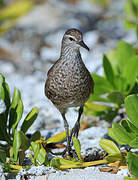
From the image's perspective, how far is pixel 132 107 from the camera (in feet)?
9.82

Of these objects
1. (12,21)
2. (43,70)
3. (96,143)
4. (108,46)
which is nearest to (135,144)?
(96,143)

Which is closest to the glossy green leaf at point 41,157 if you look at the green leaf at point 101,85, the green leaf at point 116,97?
the green leaf at point 116,97

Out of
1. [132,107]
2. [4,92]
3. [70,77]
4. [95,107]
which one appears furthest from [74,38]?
[95,107]

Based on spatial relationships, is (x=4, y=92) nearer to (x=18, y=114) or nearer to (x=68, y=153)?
(x=18, y=114)

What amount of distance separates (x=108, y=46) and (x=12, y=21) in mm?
1669

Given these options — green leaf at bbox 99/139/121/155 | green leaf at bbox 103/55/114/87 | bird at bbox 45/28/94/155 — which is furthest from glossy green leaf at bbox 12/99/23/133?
green leaf at bbox 103/55/114/87

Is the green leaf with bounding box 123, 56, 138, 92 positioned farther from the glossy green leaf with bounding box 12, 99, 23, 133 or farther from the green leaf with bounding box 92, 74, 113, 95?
the glossy green leaf with bounding box 12, 99, 23, 133

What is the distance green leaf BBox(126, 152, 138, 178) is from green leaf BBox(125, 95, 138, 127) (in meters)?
0.35

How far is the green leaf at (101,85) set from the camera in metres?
4.30

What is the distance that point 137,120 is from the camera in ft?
9.96

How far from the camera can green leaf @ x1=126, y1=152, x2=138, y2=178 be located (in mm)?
2748

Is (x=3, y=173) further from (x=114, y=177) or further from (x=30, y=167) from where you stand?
(x=114, y=177)

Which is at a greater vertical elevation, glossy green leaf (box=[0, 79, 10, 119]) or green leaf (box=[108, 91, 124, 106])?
green leaf (box=[108, 91, 124, 106])

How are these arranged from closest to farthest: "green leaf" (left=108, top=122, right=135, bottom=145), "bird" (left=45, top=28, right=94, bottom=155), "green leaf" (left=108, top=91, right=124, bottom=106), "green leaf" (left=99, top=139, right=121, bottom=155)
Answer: "green leaf" (left=108, top=122, right=135, bottom=145), "green leaf" (left=99, top=139, right=121, bottom=155), "bird" (left=45, top=28, right=94, bottom=155), "green leaf" (left=108, top=91, right=124, bottom=106)
